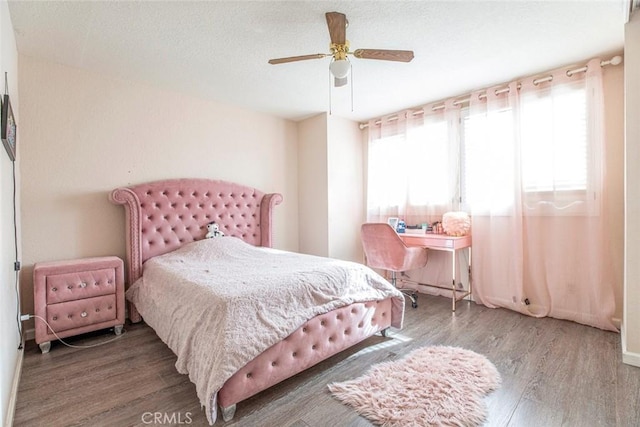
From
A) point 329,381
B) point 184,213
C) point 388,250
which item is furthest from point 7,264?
point 388,250

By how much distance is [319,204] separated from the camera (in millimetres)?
4145

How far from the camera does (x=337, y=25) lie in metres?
1.96

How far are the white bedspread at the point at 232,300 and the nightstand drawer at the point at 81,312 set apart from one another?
0.23 metres

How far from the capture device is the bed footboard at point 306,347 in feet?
5.09

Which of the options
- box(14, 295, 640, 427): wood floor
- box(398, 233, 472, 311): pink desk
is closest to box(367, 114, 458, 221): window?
box(398, 233, 472, 311): pink desk

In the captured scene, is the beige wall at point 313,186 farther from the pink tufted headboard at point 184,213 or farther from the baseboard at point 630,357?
the baseboard at point 630,357

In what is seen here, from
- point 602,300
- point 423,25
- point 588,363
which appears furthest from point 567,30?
point 588,363

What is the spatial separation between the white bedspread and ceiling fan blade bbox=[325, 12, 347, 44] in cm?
164

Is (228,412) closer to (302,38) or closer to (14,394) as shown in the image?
(14,394)

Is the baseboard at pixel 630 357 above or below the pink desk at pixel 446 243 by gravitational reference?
below

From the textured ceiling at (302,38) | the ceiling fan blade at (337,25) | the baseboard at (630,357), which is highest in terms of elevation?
the textured ceiling at (302,38)

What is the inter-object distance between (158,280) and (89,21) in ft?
Result: 6.38


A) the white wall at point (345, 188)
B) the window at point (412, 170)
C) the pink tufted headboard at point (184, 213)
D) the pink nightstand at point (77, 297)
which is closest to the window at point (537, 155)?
the window at point (412, 170)

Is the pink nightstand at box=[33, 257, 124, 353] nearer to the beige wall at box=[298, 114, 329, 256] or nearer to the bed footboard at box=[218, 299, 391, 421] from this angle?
the bed footboard at box=[218, 299, 391, 421]
